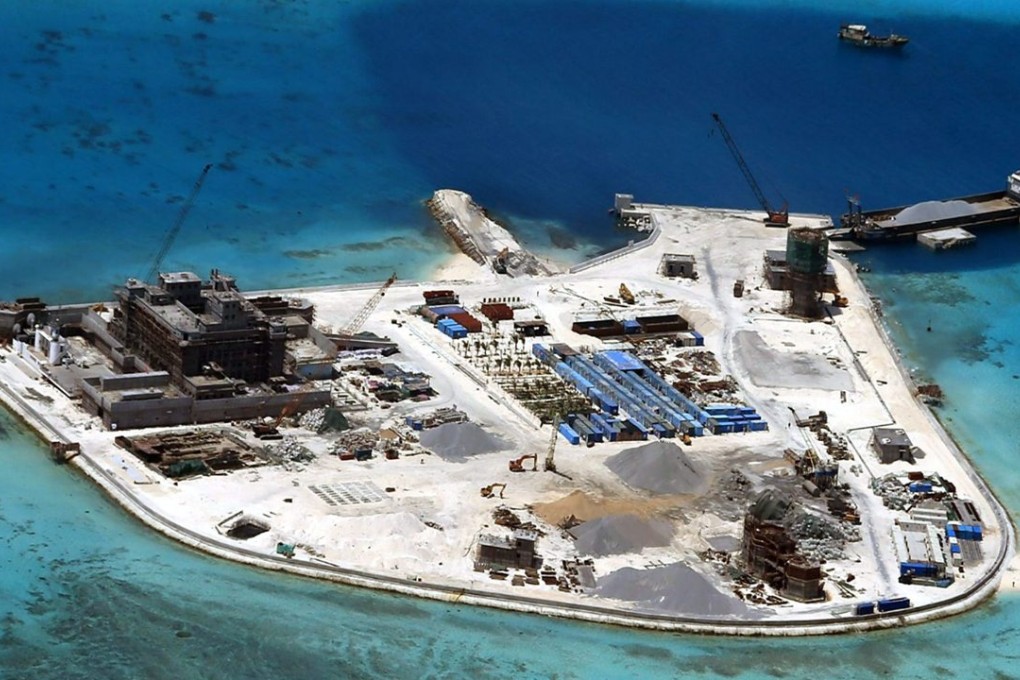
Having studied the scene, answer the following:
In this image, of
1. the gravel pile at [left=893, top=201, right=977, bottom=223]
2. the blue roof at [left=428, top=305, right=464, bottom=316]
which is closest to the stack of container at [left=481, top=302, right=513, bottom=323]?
the blue roof at [left=428, top=305, right=464, bottom=316]

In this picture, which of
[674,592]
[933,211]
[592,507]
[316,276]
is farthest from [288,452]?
[933,211]

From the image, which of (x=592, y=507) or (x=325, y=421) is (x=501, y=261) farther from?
(x=592, y=507)

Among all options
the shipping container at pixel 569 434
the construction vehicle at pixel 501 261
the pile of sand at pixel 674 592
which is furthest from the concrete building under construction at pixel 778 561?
the construction vehicle at pixel 501 261

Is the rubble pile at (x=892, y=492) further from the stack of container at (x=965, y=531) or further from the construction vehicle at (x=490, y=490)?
the construction vehicle at (x=490, y=490)

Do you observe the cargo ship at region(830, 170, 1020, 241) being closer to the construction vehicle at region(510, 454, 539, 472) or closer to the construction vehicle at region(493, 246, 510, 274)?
the construction vehicle at region(493, 246, 510, 274)

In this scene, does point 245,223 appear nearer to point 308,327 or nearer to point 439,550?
point 308,327

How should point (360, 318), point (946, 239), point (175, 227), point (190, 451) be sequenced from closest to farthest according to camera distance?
1. point (190, 451)
2. point (360, 318)
3. point (175, 227)
4. point (946, 239)
